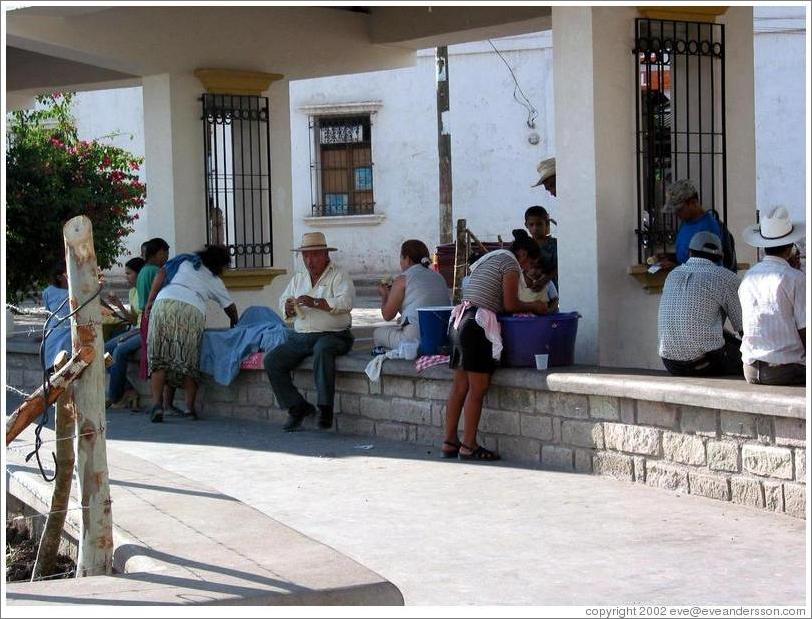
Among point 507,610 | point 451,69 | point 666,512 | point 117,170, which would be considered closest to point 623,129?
point 666,512

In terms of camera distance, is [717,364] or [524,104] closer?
[717,364]

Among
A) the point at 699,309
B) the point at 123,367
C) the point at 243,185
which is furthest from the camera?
the point at 243,185

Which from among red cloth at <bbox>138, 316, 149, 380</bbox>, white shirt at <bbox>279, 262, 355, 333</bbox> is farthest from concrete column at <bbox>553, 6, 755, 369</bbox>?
red cloth at <bbox>138, 316, 149, 380</bbox>

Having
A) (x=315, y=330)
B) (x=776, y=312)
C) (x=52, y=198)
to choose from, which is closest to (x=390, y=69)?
(x=52, y=198)

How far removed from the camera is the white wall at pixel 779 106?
21625 mm

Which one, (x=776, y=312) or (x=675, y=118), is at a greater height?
(x=675, y=118)

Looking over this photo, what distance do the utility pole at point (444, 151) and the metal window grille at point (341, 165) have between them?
74.6 inches

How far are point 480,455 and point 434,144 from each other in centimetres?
1633

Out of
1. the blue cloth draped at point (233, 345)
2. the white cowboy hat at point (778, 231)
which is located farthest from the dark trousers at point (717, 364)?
the blue cloth draped at point (233, 345)

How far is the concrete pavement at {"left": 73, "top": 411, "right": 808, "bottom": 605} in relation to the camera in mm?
5254

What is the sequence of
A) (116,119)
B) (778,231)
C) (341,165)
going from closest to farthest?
(778,231) < (341,165) < (116,119)

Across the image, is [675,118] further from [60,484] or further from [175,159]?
[60,484]

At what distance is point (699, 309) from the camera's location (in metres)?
7.29

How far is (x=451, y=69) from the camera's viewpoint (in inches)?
935
